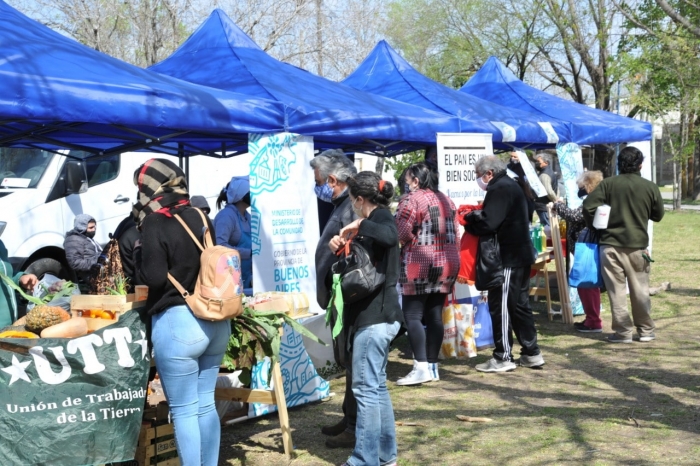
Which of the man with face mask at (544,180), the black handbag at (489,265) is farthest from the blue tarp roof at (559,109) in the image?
the black handbag at (489,265)

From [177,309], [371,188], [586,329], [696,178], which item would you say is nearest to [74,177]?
[586,329]

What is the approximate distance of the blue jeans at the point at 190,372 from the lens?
3906 millimetres

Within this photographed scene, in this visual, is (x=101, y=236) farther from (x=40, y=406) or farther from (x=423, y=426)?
(x=40, y=406)

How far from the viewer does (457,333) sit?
7.96m

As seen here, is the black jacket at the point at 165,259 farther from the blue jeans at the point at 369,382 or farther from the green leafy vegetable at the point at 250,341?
the blue jeans at the point at 369,382

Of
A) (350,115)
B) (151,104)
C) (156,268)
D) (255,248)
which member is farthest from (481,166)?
(156,268)

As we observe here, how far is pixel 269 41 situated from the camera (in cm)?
2139

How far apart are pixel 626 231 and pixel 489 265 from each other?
5.96 feet

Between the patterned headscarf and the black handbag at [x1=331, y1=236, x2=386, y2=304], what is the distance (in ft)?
3.06

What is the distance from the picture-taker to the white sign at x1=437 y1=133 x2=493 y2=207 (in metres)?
7.72

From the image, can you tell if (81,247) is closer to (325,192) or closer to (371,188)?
(325,192)

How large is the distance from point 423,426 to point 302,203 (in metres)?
2.00

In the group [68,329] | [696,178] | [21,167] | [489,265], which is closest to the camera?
[68,329]

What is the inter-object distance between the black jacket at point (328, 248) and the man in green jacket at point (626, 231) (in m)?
3.97
